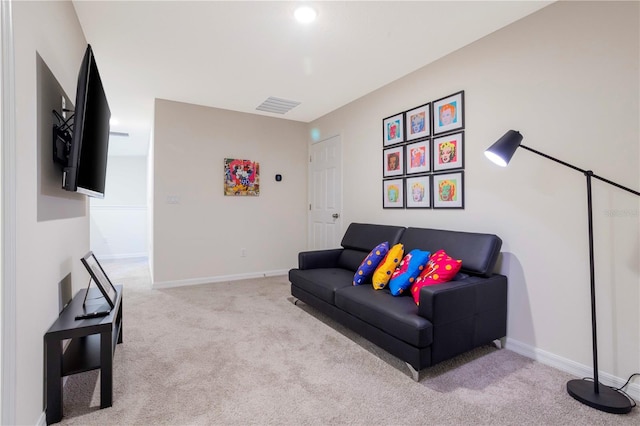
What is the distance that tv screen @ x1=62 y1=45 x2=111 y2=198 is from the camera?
1.58 metres

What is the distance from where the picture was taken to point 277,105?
4.27m

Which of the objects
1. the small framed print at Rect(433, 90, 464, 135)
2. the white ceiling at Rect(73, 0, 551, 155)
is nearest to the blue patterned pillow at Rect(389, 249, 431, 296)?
the small framed print at Rect(433, 90, 464, 135)

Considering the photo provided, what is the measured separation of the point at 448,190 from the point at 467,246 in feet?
2.05

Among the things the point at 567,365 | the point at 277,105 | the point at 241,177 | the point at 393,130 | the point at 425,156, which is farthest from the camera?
the point at 241,177

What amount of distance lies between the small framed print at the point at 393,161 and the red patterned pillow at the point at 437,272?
123cm

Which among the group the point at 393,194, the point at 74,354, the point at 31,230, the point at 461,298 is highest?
the point at 393,194

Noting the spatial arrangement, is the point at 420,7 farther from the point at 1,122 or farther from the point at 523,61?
the point at 1,122

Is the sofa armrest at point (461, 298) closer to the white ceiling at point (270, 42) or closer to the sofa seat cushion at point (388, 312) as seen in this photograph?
the sofa seat cushion at point (388, 312)

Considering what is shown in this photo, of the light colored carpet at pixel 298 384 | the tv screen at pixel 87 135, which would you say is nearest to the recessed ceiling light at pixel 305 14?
the tv screen at pixel 87 135

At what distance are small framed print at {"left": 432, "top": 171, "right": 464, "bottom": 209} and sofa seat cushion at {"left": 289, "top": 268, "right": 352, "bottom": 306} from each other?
1.09 m

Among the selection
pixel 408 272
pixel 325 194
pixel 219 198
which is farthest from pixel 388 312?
pixel 219 198

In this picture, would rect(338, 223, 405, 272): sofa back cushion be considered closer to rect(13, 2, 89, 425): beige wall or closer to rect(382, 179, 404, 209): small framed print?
rect(382, 179, 404, 209): small framed print

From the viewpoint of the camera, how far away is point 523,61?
7.57 ft

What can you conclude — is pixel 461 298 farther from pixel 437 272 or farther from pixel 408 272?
pixel 408 272
